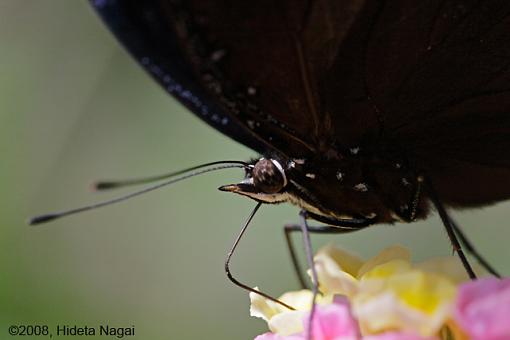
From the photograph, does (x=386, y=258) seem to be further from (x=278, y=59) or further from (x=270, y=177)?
(x=278, y=59)

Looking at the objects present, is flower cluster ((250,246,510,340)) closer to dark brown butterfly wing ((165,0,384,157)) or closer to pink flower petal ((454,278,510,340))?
pink flower petal ((454,278,510,340))

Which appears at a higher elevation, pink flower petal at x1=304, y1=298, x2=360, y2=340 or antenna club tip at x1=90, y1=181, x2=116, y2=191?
antenna club tip at x1=90, y1=181, x2=116, y2=191

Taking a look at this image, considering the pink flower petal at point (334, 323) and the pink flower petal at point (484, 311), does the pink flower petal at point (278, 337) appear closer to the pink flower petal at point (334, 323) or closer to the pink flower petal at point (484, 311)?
the pink flower petal at point (334, 323)

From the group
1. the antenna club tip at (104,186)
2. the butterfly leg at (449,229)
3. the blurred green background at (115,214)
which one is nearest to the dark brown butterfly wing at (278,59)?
the butterfly leg at (449,229)

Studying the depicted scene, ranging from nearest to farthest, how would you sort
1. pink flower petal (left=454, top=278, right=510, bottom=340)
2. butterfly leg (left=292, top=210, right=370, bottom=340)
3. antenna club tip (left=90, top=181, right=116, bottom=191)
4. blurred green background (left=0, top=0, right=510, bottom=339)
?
pink flower petal (left=454, top=278, right=510, bottom=340) → butterfly leg (left=292, top=210, right=370, bottom=340) → antenna club tip (left=90, top=181, right=116, bottom=191) → blurred green background (left=0, top=0, right=510, bottom=339)

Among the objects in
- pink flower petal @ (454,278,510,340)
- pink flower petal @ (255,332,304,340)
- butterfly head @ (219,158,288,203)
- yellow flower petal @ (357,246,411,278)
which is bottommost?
pink flower petal @ (255,332,304,340)

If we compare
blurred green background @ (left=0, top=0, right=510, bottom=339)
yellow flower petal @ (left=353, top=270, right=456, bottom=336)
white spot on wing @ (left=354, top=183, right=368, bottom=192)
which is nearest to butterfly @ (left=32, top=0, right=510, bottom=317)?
white spot on wing @ (left=354, top=183, right=368, bottom=192)

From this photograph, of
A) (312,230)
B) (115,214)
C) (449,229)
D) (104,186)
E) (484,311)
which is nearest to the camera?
(484,311)

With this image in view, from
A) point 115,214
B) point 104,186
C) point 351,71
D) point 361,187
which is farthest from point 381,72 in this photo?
point 115,214
